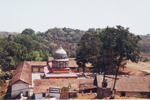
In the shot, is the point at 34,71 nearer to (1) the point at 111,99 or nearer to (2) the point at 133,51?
(2) the point at 133,51

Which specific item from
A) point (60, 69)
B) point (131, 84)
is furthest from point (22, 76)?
point (131, 84)

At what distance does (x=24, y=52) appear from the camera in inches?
2500

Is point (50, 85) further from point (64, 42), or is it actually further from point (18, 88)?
point (64, 42)

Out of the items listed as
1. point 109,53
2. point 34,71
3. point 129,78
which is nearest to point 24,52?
point 34,71

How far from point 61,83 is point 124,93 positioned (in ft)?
34.3

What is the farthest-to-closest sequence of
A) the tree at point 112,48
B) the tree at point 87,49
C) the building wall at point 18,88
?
the tree at point 87,49 < the tree at point 112,48 < the building wall at point 18,88

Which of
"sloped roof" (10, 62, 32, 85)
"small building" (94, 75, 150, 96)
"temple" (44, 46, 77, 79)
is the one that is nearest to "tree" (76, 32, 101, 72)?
"temple" (44, 46, 77, 79)

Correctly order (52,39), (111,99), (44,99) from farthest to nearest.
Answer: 1. (52,39)
2. (44,99)
3. (111,99)

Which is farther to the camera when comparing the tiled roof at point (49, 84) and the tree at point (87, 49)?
the tree at point (87, 49)

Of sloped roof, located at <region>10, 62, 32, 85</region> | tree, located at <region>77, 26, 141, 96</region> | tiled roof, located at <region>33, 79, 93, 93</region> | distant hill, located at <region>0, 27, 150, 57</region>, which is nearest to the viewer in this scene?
tiled roof, located at <region>33, 79, 93, 93</region>

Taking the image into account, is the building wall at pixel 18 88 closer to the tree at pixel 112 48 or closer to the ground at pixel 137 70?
the tree at pixel 112 48

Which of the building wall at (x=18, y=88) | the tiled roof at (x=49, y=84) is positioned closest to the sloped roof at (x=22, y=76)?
the building wall at (x=18, y=88)

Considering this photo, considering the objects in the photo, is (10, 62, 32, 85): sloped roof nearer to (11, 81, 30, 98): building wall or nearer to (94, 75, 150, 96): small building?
(11, 81, 30, 98): building wall

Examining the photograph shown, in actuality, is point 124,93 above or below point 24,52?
below
